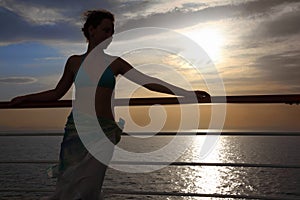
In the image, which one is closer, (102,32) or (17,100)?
(102,32)

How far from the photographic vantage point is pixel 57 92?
2143mm

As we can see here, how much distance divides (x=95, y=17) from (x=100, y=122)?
472 millimetres

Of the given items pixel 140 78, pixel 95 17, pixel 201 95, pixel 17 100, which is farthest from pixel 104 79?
pixel 17 100

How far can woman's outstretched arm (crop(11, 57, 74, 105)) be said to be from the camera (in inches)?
80.5

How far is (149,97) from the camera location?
90.0 inches

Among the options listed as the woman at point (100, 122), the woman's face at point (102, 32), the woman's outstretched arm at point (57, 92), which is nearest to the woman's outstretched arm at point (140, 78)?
the woman at point (100, 122)

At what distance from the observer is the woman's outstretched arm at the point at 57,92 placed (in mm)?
2045

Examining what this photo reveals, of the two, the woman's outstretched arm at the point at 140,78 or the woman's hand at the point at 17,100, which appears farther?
the woman's hand at the point at 17,100

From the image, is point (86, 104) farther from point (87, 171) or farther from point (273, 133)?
point (273, 133)

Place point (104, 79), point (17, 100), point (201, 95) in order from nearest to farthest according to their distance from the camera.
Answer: point (104, 79) < point (201, 95) < point (17, 100)

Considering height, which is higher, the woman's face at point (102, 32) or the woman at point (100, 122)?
the woman's face at point (102, 32)

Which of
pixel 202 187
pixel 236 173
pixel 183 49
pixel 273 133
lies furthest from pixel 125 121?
pixel 236 173

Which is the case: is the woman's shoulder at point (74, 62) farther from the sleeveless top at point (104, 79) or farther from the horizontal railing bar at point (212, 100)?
the horizontal railing bar at point (212, 100)

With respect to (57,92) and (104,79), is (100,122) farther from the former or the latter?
(57,92)
